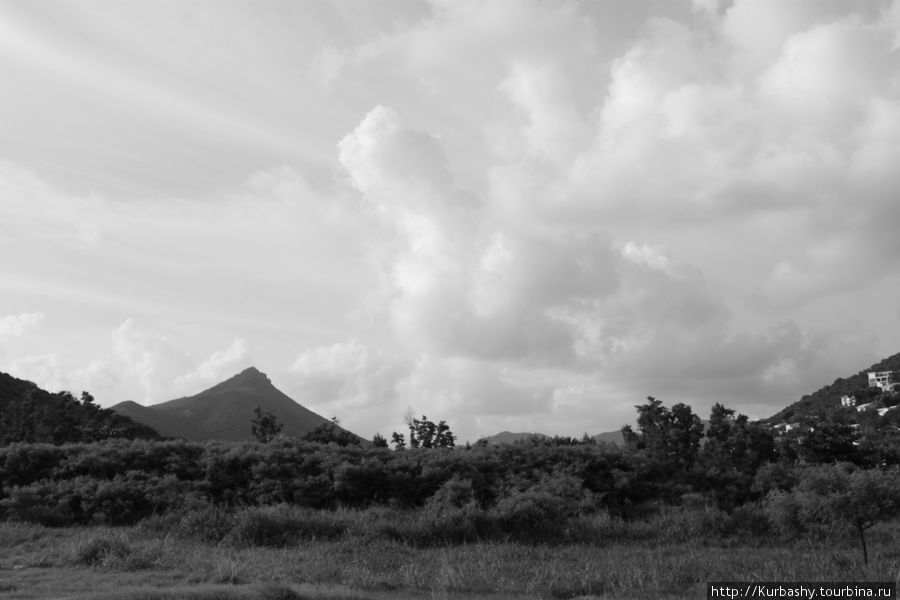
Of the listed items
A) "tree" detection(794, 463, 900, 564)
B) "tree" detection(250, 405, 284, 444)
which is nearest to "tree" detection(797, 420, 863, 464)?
"tree" detection(794, 463, 900, 564)

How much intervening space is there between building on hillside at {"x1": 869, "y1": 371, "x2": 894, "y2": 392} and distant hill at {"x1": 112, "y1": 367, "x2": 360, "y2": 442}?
7802 cm

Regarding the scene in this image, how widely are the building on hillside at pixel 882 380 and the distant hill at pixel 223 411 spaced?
7802 cm

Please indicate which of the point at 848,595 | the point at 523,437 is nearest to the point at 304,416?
the point at 523,437

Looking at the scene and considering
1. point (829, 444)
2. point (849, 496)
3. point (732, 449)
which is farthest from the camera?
point (732, 449)

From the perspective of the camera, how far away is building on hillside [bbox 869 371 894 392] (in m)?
101

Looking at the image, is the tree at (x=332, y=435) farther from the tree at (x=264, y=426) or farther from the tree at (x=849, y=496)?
the tree at (x=849, y=496)

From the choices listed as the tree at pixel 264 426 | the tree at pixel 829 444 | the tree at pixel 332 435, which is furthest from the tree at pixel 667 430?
the tree at pixel 264 426

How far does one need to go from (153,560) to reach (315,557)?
3671 millimetres

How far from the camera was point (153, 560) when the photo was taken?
16.8 metres

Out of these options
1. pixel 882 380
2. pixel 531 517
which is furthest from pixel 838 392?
pixel 531 517

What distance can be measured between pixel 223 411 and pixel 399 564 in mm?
100030

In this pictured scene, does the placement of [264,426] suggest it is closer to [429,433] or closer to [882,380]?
[429,433]

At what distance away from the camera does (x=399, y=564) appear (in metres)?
16.9

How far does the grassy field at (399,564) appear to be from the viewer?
13938 millimetres
